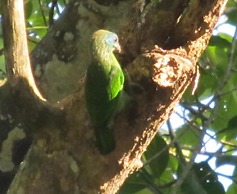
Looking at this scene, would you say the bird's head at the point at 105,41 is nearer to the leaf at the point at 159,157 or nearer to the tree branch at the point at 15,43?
the tree branch at the point at 15,43

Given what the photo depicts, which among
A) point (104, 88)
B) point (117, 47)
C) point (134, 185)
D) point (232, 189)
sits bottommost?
point (232, 189)

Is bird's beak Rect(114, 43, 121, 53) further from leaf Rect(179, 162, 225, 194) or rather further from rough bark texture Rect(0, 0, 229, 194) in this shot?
leaf Rect(179, 162, 225, 194)

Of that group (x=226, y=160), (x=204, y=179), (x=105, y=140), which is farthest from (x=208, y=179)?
(x=105, y=140)

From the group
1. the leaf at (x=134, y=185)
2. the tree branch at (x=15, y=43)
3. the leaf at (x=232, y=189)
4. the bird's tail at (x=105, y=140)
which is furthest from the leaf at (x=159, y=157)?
the tree branch at (x=15, y=43)

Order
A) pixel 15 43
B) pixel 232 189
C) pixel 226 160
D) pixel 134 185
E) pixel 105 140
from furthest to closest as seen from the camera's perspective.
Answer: pixel 232 189 < pixel 226 160 < pixel 134 185 < pixel 15 43 < pixel 105 140

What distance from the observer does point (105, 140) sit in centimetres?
157

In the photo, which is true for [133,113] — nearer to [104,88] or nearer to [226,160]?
[104,88]

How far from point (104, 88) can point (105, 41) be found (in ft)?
0.40

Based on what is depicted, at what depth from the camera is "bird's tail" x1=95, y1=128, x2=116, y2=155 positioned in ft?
5.28

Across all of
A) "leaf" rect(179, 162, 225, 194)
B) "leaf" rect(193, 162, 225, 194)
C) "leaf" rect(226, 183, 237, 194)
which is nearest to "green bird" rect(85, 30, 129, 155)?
"leaf" rect(179, 162, 225, 194)

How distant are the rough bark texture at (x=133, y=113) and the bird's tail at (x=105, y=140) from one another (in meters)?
0.03

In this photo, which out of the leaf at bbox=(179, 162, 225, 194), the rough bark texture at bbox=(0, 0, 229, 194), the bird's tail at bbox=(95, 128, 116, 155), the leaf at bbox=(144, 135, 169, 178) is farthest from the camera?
the leaf at bbox=(144, 135, 169, 178)

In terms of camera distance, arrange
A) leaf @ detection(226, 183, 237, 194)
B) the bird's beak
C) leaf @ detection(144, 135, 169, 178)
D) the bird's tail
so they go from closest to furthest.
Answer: the bird's tail, the bird's beak, leaf @ detection(144, 135, 169, 178), leaf @ detection(226, 183, 237, 194)

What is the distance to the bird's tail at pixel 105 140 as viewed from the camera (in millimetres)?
1610
